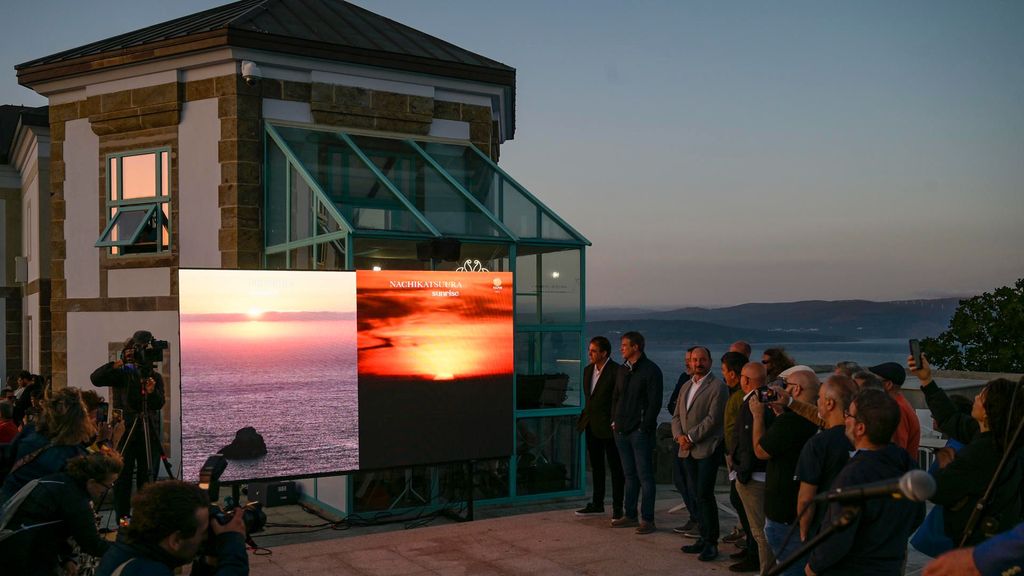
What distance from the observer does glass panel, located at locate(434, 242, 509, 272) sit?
1009 cm

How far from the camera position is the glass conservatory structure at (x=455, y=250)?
31.6 ft

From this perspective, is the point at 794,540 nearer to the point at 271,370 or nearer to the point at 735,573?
the point at 735,573

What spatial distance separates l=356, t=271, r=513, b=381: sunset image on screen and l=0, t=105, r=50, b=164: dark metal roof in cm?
978

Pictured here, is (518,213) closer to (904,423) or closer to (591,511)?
(591,511)

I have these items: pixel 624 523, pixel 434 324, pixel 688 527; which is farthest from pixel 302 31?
pixel 688 527

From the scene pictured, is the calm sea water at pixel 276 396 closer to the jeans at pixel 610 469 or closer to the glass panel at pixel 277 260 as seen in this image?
the glass panel at pixel 277 260

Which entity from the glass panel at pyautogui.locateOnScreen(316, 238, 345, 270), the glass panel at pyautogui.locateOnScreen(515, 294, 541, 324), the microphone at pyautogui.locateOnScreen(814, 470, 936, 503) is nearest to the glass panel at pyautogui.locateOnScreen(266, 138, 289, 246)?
the glass panel at pyautogui.locateOnScreen(316, 238, 345, 270)

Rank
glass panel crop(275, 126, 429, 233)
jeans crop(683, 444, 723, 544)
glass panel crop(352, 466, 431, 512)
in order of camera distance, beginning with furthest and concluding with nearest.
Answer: glass panel crop(275, 126, 429, 233)
glass panel crop(352, 466, 431, 512)
jeans crop(683, 444, 723, 544)

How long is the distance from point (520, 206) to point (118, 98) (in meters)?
5.51

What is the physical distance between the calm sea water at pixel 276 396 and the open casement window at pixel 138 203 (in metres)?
3.84

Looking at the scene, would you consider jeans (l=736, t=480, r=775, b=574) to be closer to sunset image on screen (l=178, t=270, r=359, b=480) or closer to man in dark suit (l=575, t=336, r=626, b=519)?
man in dark suit (l=575, t=336, r=626, b=519)

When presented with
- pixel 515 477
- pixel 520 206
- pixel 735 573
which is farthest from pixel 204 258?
pixel 735 573

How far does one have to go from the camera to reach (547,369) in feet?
34.7

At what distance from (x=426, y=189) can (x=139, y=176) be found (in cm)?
389
